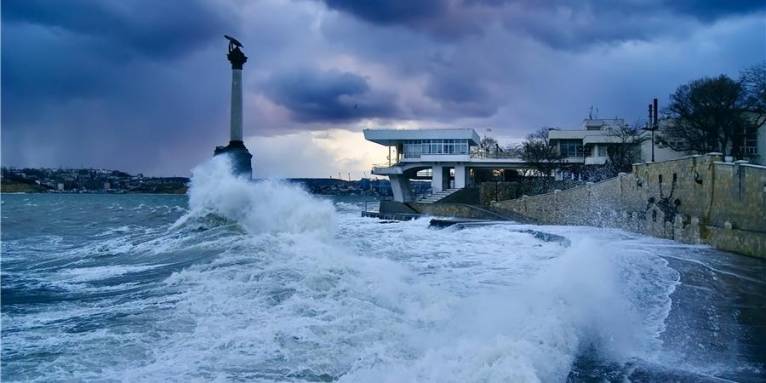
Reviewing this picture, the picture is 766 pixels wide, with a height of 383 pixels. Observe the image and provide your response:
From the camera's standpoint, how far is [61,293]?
29.4ft

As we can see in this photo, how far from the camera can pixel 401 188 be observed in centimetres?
4441

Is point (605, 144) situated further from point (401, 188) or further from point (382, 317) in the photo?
point (382, 317)

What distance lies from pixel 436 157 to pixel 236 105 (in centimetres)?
1511

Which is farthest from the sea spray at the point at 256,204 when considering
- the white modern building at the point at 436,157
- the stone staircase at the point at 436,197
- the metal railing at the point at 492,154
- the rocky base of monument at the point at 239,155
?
the metal railing at the point at 492,154

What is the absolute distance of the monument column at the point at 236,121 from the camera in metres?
32.9

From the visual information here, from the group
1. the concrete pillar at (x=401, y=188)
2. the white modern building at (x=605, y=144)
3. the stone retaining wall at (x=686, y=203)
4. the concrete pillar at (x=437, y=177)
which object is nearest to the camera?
the stone retaining wall at (x=686, y=203)

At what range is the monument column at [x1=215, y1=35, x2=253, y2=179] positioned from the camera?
1297 inches

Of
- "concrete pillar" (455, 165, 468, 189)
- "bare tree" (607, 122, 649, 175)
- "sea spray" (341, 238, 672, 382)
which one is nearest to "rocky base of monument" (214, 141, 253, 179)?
"concrete pillar" (455, 165, 468, 189)

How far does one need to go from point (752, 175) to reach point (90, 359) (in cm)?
1455

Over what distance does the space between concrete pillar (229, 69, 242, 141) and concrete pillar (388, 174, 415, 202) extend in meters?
13.7

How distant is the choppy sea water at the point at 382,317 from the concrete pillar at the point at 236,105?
2117 centimetres

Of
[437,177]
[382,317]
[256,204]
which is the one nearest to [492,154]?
[437,177]

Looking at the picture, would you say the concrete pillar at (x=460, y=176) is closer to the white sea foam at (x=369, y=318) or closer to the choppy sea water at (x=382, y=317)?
the choppy sea water at (x=382, y=317)

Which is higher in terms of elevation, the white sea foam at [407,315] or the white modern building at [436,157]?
the white modern building at [436,157]
